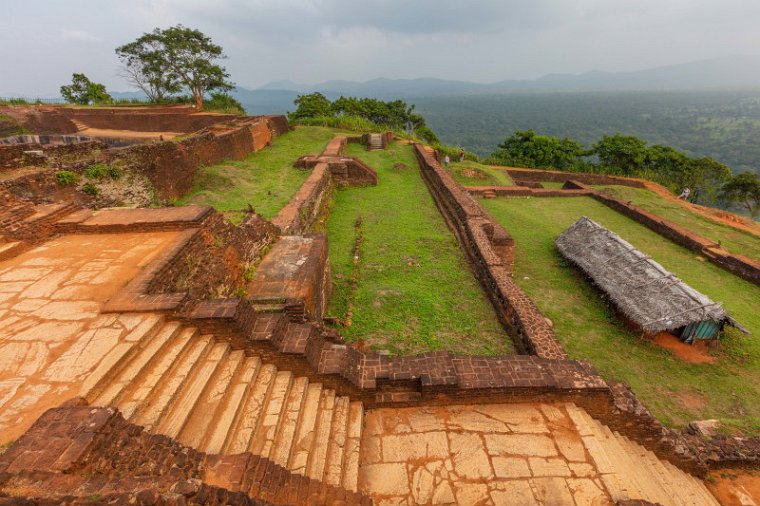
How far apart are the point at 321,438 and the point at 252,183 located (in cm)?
1006

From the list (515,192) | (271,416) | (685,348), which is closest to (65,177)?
(271,416)

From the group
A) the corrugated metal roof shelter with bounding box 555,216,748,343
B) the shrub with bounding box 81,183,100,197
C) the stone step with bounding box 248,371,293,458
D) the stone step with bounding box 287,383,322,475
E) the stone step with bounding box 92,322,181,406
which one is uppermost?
the shrub with bounding box 81,183,100,197

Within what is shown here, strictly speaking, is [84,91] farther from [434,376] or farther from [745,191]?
[745,191]

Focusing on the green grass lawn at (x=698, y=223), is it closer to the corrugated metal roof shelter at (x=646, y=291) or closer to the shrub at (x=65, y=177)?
the corrugated metal roof shelter at (x=646, y=291)

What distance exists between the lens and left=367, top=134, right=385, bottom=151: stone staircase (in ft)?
69.9

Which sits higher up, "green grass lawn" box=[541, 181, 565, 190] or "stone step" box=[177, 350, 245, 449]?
"stone step" box=[177, 350, 245, 449]

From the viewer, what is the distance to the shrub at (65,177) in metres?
7.68

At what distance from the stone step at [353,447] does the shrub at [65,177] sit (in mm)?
8216

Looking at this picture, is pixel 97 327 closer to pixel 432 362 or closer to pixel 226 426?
pixel 226 426

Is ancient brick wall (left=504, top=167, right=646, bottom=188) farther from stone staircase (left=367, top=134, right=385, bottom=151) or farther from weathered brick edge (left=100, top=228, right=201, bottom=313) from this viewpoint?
weathered brick edge (left=100, top=228, right=201, bottom=313)

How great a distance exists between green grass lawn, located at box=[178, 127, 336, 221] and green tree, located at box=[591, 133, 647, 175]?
1108 inches

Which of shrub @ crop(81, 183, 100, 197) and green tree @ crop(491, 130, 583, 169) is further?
green tree @ crop(491, 130, 583, 169)

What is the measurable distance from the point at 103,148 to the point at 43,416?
9.26m

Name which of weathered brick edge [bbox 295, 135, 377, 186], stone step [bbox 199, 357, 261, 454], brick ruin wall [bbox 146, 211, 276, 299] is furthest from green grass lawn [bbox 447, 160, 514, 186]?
stone step [bbox 199, 357, 261, 454]
